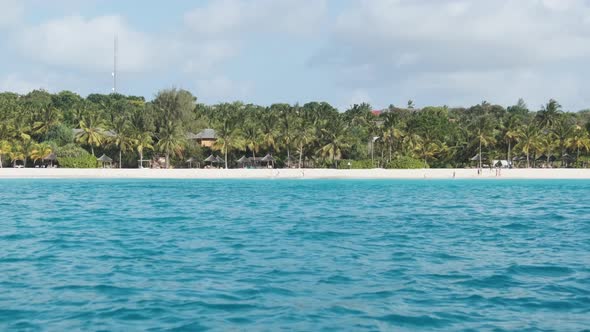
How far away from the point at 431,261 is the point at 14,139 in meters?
68.2

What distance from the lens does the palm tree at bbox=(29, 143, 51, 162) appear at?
7131 cm

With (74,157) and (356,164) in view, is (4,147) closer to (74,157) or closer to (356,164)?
(74,157)

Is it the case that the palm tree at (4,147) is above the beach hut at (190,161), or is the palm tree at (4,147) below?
above

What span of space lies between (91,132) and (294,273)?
6710cm

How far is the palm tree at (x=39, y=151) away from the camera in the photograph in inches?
2807

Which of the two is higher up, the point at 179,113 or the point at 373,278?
the point at 179,113

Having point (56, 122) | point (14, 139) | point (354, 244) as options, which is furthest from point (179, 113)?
point (354, 244)

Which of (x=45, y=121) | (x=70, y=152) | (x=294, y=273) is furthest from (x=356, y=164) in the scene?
(x=294, y=273)

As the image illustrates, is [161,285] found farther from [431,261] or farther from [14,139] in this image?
[14,139]

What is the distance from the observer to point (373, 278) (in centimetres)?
1193

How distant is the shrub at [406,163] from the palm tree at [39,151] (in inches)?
1503

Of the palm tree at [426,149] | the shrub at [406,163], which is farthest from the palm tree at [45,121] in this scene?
the palm tree at [426,149]

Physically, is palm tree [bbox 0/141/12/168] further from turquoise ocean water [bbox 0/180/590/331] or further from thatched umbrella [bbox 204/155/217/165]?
turquoise ocean water [bbox 0/180/590/331]

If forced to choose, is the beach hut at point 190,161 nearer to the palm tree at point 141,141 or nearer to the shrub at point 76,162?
the palm tree at point 141,141
